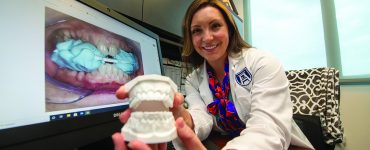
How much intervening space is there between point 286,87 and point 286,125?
157mm

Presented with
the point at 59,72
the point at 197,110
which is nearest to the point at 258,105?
the point at 197,110

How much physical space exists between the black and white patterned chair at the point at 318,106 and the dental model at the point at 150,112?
3.02 feet

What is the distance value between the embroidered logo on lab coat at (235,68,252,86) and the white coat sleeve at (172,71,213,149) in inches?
7.9

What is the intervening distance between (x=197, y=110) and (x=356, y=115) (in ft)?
4.53

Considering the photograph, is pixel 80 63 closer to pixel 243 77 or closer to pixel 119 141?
pixel 119 141

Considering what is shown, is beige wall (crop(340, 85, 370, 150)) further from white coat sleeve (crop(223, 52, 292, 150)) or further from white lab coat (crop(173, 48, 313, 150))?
white coat sleeve (crop(223, 52, 292, 150))

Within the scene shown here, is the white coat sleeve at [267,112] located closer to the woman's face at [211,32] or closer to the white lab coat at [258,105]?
the white lab coat at [258,105]

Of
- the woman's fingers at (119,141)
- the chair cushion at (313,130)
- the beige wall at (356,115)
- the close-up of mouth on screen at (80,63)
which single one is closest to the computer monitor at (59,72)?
the close-up of mouth on screen at (80,63)

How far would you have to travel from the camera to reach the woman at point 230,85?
0.62m

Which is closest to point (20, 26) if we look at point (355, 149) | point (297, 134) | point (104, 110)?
point (104, 110)

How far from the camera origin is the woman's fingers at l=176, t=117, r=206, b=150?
0.32 meters

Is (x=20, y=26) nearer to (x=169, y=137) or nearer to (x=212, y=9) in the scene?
(x=169, y=137)

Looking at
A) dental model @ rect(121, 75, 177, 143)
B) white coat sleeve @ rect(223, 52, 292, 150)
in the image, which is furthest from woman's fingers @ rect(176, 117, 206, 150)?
white coat sleeve @ rect(223, 52, 292, 150)

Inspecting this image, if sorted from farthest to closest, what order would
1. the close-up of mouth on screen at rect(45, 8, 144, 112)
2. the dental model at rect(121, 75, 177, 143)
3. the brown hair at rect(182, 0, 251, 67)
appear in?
the brown hair at rect(182, 0, 251, 67) < the close-up of mouth on screen at rect(45, 8, 144, 112) < the dental model at rect(121, 75, 177, 143)
